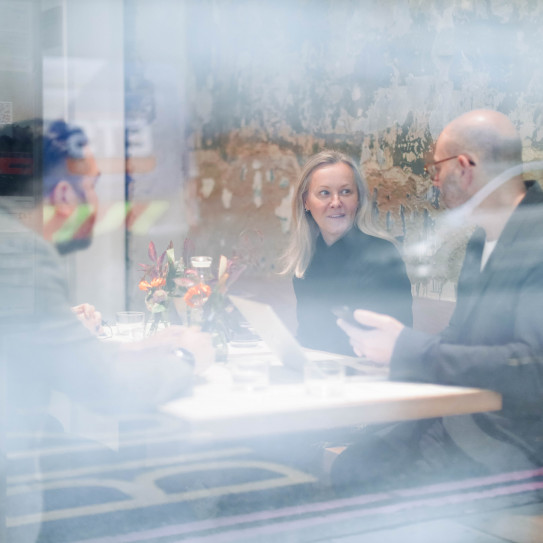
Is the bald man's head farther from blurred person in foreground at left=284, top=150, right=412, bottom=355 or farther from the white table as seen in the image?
blurred person in foreground at left=284, top=150, right=412, bottom=355

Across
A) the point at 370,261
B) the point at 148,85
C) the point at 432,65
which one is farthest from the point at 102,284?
the point at 432,65

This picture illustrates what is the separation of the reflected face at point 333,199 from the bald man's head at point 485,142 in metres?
0.72

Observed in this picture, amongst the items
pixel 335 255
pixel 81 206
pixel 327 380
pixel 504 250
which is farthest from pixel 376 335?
pixel 81 206

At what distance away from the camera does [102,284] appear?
392cm

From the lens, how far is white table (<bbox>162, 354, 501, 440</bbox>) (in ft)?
4.04

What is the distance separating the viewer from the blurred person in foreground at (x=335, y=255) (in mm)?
2352

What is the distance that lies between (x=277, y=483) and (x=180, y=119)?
265 cm

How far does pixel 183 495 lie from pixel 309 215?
132cm

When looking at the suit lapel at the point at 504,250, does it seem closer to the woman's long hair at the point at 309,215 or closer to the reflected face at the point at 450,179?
the reflected face at the point at 450,179

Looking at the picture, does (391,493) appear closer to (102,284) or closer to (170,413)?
(170,413)

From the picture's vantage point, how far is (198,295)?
1917mm

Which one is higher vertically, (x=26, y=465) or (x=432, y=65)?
(x=432, y=65)

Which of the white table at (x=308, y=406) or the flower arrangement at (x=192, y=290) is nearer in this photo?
the white table at (x=308, y=406)

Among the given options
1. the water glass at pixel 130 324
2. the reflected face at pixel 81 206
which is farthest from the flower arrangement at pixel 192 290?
the reflected face at pixel 81 206
